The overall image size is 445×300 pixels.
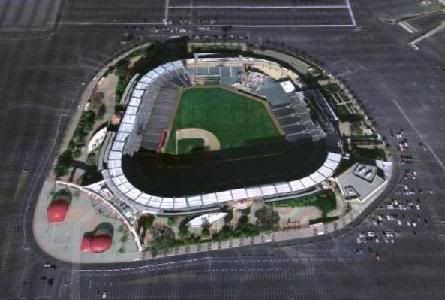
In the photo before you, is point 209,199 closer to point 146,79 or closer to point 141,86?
point 141,86

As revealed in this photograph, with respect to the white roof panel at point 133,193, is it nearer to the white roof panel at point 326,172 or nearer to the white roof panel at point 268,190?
the white roof panel at point 268,190

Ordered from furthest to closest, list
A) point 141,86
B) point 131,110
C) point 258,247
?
point 141,86 → point 131,110 → point 258,247

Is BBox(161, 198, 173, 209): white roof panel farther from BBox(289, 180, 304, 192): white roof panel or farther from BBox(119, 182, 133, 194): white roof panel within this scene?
BBox(289, 180, 304, 192): white roof panel

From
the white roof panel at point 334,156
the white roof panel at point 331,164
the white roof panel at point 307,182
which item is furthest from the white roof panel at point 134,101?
the white roof panel at point 334,156

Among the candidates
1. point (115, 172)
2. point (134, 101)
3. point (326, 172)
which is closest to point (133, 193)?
point (115, 172)

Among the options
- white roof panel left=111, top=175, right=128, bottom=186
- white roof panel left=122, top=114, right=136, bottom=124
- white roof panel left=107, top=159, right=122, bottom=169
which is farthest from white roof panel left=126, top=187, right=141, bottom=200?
white roof panel left=122, top=114, right=136, bottom=124

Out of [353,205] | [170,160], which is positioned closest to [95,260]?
[170,160]
